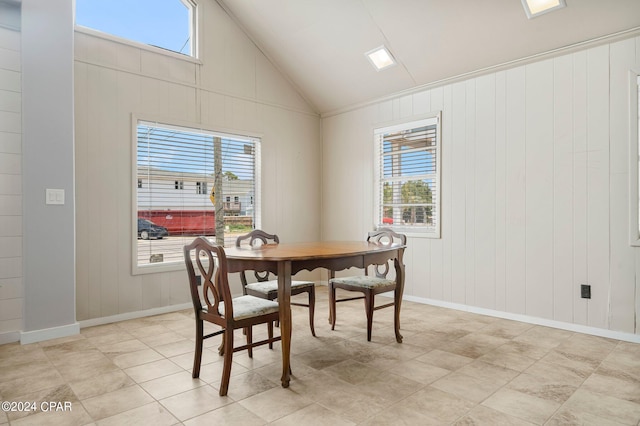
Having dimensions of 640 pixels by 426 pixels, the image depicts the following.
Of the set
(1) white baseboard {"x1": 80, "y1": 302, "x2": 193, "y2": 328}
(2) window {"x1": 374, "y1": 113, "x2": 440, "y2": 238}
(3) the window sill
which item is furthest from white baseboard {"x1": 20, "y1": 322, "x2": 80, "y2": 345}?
(2) window {"x1": 374, "y1": 113, "x2": 440, "y2": 238}

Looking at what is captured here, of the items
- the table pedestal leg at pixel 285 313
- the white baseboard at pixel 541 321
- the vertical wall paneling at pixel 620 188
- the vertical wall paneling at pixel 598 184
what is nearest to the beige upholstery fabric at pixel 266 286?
the table pedestal leg at pixel 285 313

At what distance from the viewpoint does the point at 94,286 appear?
3697 mm

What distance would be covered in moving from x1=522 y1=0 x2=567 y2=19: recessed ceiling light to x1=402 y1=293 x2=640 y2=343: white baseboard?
8.47 ft

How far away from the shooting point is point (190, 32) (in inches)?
172

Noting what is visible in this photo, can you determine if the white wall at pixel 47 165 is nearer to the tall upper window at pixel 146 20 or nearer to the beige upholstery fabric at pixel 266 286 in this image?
the tall upper window at pixel 146 20

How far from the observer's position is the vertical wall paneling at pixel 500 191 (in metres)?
3.84

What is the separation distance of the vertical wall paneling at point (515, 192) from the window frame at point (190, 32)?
3209mm

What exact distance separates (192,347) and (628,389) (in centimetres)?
282

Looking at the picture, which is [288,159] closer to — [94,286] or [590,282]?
[94,286]

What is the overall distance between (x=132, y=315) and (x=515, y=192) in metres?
3.84

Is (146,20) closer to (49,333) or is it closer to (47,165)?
(47,165)

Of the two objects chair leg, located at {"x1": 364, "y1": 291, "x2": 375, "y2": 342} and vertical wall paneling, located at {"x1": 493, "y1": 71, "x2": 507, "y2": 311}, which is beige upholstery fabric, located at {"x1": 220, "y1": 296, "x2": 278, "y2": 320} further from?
vertical wall paneling, located at {"x1": 493, "y1": 71, "x2": 507, "y2": 311}

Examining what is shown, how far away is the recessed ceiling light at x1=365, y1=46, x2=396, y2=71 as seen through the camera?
425 centimetres

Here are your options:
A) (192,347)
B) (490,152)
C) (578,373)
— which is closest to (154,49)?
(192,347)
